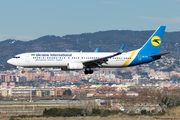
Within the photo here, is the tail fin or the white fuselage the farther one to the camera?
the tail fin

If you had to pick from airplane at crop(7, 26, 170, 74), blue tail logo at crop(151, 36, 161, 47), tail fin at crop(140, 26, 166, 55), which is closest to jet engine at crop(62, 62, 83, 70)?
airplane at crop(7, 26, 170, 74)

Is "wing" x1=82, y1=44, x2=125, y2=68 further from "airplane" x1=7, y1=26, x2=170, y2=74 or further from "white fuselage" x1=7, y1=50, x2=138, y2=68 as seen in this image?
"white fuselage" x1=7, y1=50, x2=138, y2=68

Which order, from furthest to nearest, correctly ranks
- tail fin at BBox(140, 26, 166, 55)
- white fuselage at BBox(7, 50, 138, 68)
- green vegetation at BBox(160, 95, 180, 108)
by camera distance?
green vegetation at BBox(160, 95, 180, 108), tail fin at BBox(140, 26, 166, 55), white fuselage at BBox(7, 50, 138, 68)

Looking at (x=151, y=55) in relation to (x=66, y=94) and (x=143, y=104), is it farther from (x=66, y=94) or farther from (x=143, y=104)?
(x=66, y=94)

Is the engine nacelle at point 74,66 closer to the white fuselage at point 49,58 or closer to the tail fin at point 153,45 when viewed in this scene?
the white fuselage at point 49,58

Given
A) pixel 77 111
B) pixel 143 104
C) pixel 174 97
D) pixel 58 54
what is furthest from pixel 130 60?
pixel 143 104

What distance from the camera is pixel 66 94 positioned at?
445 feet

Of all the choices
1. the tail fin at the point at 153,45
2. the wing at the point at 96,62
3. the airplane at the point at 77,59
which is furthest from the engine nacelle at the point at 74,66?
the tail fin at the point at 153,45

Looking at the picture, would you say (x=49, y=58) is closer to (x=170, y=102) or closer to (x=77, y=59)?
(x=77, y=59)

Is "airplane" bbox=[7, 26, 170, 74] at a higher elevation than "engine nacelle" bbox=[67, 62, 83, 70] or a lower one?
higher

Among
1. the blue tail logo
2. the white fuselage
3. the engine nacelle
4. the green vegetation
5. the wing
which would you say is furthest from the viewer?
the green vegetation

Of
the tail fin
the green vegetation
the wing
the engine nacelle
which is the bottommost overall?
the green vegetation

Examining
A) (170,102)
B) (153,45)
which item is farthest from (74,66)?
(170,102)

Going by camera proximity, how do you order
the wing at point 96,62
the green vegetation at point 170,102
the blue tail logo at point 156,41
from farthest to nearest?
the green vegetation at point 170,102
the blue tail logo at point 156,41
the wing at point 96,62
